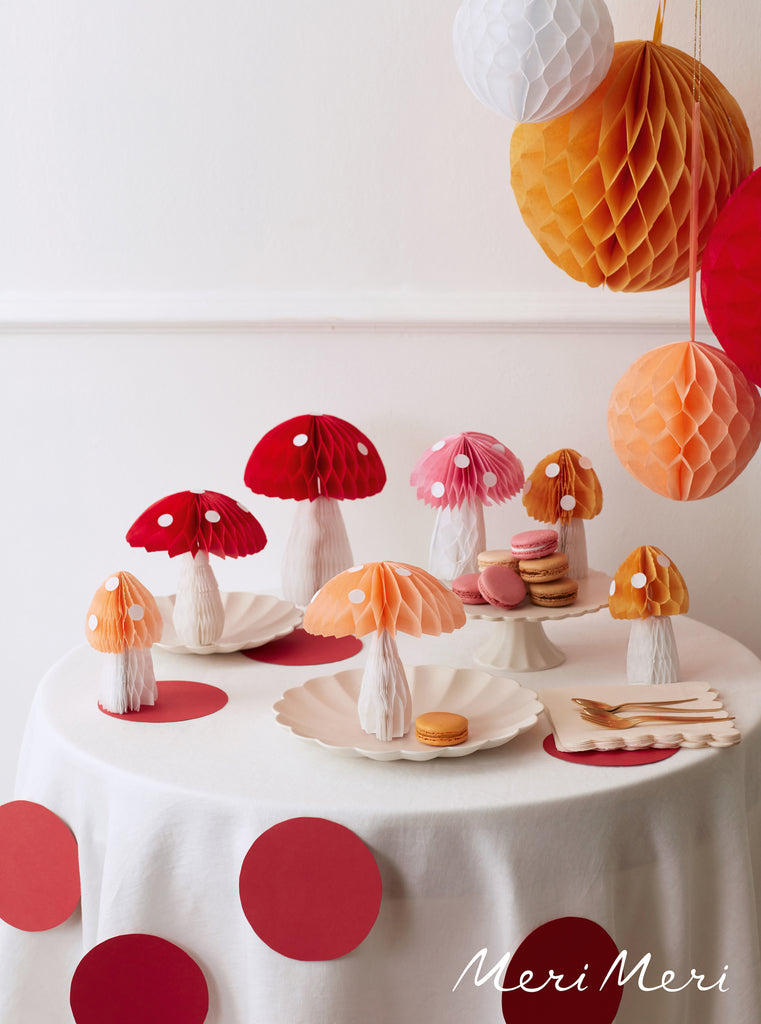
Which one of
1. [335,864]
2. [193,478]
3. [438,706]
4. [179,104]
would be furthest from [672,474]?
[179,104]

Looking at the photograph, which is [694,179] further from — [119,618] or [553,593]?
[119,618]

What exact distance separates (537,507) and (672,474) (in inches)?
14.0

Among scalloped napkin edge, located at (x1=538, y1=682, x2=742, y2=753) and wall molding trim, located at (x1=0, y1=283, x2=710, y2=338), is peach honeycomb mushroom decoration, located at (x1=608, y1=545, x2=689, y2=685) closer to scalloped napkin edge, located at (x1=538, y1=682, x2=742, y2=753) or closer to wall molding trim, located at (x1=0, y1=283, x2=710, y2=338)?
scalloped napkin edge, located at (x1=538, y1=682, x2=742, y2=753)

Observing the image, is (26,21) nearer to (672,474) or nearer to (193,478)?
(193,478)

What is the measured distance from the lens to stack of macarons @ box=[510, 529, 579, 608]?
43.8 inches

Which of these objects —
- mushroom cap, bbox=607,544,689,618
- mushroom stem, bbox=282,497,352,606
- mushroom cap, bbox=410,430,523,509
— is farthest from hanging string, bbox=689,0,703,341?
mushroom stem, bbox=282,497,352,606

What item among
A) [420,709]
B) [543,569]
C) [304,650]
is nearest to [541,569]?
[543,569]

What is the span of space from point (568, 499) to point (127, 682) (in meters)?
0.61

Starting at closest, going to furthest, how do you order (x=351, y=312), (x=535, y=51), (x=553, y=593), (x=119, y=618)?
(x=535, y=51) < (x=119, y=618) < (x=553, y=593) < (x=351, y=312)

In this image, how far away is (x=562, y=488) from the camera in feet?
4.18

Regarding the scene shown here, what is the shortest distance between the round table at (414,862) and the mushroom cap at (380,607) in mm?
129

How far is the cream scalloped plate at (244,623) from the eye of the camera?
46.9 inches

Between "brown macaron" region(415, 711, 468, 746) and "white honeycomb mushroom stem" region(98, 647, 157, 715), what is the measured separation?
0.32m

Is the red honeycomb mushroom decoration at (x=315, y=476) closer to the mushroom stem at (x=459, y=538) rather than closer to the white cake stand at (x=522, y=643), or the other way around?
the mushroom stem at (x=459, y=538)
